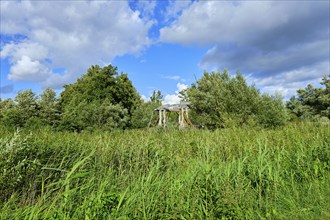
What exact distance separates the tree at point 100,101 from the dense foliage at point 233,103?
10.8 metres

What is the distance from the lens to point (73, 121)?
30766 mm

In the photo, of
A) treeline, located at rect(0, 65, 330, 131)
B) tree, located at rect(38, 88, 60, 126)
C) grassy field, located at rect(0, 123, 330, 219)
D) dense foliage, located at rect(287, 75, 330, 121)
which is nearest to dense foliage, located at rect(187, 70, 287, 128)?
treeline, located at rect(0, 65, 330, 131)

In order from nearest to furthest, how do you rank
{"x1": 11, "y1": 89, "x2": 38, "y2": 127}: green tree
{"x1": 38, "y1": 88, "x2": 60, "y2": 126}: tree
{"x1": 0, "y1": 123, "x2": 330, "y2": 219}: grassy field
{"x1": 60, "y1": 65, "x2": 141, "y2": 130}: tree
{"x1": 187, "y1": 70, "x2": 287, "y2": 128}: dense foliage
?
{"x1": 0, "y1": 123, "x2": 330, "y2": 219}: grassy field, {"x1": 187, "y1": 70, "x2": 287, "y2": 128}: dense foliage, {"x1": 60, "y1": 65, "x2": 141, "y2": 130}: tree, {"x1": 11, "y1": 89, "x2": 38, "y2": 127}: green tree, {"x1": 38, "y1": 88, "x2": 60, "y2": 126}: tree

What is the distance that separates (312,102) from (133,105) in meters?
26.4

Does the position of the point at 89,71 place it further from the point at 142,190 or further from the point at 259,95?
the point at 142,190

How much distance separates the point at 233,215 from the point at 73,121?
29.2 meters

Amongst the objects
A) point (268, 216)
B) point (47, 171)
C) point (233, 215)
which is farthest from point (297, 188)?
point (47, 171)

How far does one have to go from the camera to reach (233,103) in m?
24.3

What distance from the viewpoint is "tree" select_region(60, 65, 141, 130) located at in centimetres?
3127

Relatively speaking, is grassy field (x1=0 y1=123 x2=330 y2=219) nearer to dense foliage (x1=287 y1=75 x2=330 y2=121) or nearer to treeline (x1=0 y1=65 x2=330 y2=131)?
treeline (x1=0 y1=65 x2=330 y2=131)

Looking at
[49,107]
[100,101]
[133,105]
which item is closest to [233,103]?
[100,101]

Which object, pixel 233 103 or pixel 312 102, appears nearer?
pixel 233 103

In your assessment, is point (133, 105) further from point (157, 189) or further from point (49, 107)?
point (157, 189)

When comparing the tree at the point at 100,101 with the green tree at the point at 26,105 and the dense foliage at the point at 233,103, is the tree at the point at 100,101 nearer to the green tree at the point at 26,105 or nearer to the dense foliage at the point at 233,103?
the green tree at the point at 26,105
